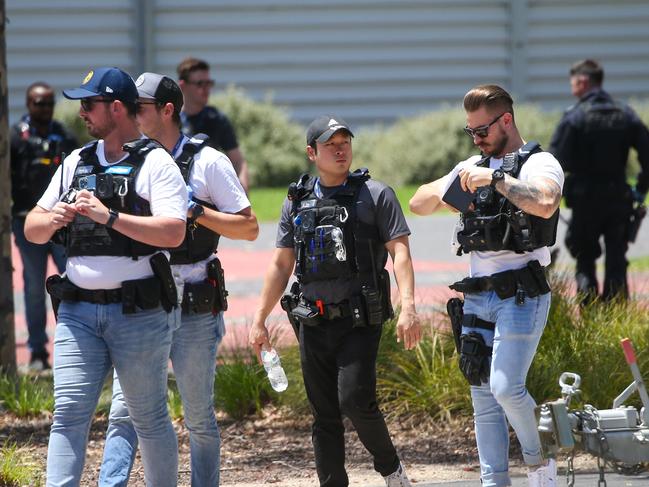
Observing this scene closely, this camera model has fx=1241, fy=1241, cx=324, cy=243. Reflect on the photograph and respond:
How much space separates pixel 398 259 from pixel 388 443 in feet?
2.67

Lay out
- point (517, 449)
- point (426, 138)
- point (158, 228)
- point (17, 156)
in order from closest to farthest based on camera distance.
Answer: point (158, 228) < point (517, 449) < point (17, 156) < point (426, 138)

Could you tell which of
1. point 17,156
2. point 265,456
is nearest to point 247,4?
point 17,156

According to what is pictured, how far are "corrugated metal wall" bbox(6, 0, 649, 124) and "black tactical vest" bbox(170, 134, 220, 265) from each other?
72.0 feet

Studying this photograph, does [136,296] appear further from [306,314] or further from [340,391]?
[340,391]

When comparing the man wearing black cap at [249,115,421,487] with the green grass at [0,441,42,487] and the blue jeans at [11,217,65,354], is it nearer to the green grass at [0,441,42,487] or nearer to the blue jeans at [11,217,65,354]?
the green grass at [0,441,42,487]

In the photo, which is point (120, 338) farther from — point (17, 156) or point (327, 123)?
point (17, 156)

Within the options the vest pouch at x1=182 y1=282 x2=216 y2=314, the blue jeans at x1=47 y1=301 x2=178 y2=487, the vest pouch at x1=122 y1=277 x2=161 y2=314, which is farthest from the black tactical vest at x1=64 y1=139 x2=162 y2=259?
the vest pouch at x1=182 y1=282 x2=216 y2=314

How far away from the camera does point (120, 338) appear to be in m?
4.67

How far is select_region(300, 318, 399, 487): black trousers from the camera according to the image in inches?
209

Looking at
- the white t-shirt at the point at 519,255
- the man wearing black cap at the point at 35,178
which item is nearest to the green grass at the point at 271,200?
the man wearing black cap at the point at 35,178

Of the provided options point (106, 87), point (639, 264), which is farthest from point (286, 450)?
point (639, 264)

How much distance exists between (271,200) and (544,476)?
16289mm

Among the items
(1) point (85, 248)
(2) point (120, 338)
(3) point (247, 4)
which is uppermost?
(3) point (247, 4)

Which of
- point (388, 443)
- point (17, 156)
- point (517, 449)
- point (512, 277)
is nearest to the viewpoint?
point (512, 277)
